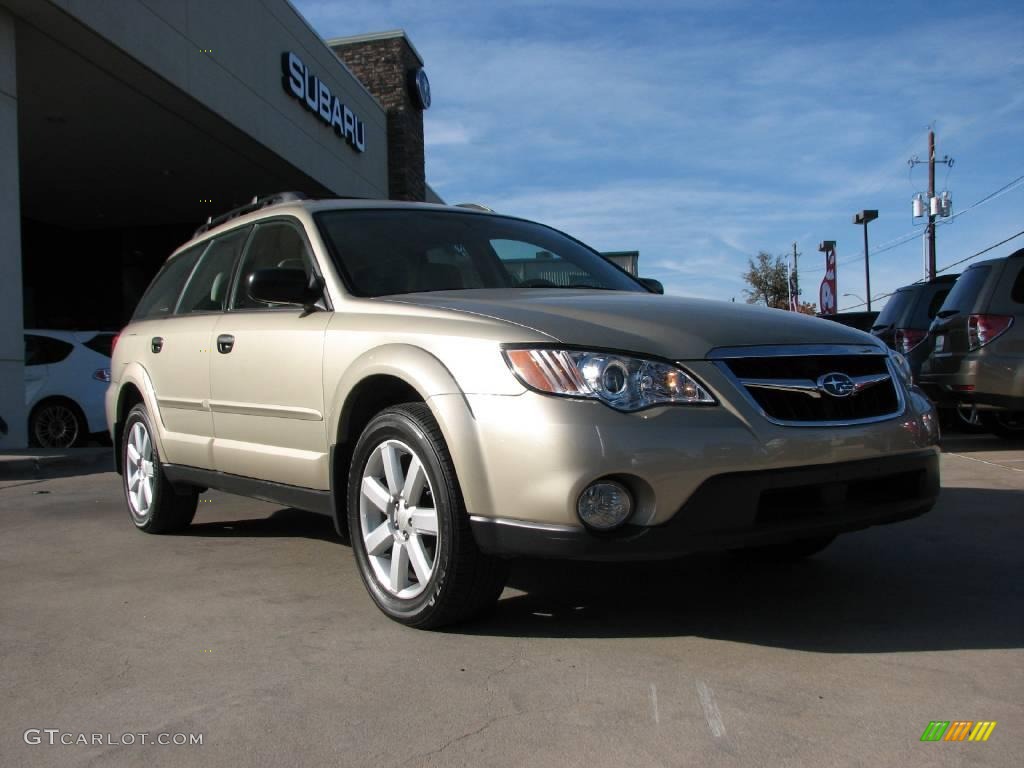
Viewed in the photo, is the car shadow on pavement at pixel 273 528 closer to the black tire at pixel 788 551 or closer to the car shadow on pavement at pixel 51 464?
the black tire at pixel 788 551

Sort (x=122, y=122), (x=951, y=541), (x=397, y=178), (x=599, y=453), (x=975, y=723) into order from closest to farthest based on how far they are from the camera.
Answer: (x=975, y=723) → (x=599, y=453) → (x=951, y=541) → (x=122, y=122) → (x=397, y=178)

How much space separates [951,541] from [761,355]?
2153 millimetres

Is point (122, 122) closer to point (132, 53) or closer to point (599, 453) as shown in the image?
point (132, 53)

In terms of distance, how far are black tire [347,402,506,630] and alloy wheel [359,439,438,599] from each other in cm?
4

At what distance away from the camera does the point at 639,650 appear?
10.3ft

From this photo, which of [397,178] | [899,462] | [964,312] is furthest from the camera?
[397,178]

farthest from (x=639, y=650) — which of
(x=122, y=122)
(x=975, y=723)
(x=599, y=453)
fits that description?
(x=122, y=122)

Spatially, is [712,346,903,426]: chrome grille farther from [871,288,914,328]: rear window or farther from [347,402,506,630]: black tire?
[871,288,914,328]: rear window

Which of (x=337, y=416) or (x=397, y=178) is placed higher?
(x=397, y=178)

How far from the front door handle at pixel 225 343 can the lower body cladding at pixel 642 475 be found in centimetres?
187

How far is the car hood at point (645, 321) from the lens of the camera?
3123 mm

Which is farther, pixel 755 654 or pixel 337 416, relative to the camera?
pixel 337 416

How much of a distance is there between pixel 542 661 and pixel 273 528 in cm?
295

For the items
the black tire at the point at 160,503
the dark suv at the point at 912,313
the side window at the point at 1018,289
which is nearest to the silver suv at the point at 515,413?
the black tire at the point at 160,503
